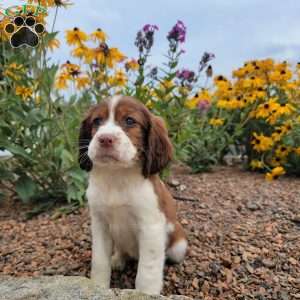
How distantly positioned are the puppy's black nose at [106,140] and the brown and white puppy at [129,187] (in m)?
0.03

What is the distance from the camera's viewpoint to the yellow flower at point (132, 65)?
5.28 metres

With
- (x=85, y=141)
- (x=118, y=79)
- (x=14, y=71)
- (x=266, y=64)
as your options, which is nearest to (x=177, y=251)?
(x=85, y=141)

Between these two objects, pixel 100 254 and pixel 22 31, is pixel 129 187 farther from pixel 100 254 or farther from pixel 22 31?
pixel 22 31

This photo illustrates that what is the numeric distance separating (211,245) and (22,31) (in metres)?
2.13

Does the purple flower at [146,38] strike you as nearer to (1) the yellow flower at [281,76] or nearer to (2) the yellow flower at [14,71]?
(2) the yellow flower at [14,71]

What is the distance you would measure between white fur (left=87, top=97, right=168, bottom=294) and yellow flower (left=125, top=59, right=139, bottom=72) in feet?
8.00

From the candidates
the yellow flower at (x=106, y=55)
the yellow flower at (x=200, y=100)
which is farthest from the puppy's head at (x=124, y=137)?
the yellow flower at (x=200, y=100)

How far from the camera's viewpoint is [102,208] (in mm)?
3027

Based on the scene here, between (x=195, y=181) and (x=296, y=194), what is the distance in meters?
1.19

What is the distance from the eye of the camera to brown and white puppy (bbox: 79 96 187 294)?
9.15 feet

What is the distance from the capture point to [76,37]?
527cm

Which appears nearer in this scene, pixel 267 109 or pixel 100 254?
pixel 100 254

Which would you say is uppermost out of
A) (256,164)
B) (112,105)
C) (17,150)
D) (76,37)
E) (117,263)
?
(76,37)

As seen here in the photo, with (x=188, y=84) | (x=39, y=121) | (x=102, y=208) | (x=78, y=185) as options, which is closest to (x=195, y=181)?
(x=188, y=84)
